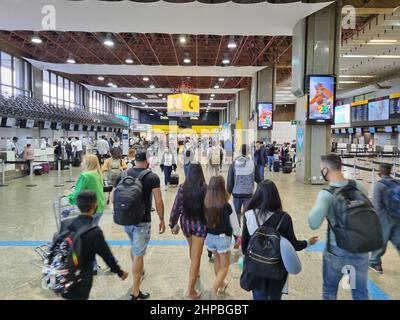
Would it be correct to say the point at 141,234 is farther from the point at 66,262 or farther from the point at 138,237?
the point at 66,262

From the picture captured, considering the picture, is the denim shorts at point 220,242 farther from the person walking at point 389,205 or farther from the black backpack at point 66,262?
the person walking at point 389,205

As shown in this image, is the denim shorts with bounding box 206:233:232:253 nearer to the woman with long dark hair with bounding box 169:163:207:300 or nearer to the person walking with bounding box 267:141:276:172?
the woman with long dark hair with bounding box 169:163:207:300

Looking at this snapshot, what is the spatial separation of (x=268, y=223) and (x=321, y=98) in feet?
33.4

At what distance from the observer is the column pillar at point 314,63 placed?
11.2 meters

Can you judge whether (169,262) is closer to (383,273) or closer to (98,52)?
(383,273)

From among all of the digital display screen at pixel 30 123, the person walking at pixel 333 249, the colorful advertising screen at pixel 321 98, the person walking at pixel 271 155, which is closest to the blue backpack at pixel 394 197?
the person walking at pixel 333 249

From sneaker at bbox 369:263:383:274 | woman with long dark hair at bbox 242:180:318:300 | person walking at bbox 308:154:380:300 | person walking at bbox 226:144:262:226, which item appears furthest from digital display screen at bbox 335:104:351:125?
woman with long dark hair at bbox 242:180:318:300

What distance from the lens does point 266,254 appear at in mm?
2328

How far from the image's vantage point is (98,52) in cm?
1747

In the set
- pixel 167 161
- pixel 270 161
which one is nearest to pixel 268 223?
pixel 167 161

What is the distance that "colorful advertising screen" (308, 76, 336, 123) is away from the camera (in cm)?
1127

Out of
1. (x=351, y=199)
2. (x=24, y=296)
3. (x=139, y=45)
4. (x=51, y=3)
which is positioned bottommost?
(x=24, y=296)
